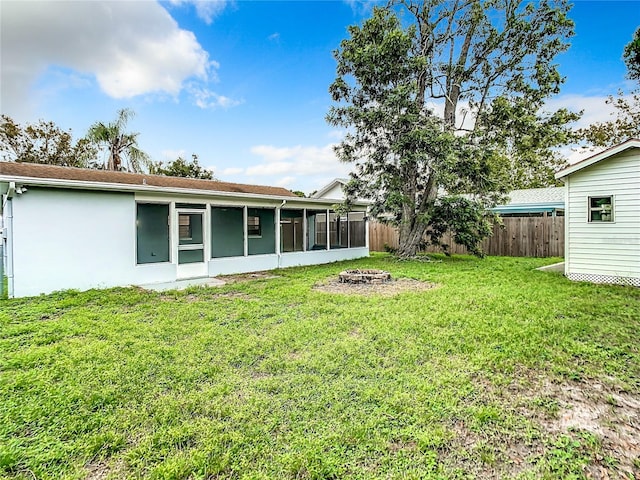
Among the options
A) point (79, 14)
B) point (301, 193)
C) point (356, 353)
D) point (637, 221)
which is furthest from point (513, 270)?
point (301, 193)

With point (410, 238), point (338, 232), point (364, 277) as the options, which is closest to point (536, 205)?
point (410, 238)

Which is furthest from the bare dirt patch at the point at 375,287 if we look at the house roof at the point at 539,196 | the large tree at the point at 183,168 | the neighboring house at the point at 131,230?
the large tree at the point at 183,168

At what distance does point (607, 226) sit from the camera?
766cm

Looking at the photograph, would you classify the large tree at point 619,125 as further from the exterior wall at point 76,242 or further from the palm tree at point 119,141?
the palm tree at point 119,141

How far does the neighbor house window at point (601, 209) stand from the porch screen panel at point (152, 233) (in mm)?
11306

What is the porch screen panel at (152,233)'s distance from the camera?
9383mm

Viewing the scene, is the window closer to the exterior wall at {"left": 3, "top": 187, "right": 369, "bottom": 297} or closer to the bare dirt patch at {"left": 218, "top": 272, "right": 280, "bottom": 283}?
the bare dirt patch at {"left": 218, "top": 272, "right": 280, "bottom": 283}

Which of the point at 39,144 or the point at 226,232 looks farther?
the point at 39,144

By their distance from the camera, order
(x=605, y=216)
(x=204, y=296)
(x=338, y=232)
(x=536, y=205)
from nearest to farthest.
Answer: (x=204, y=296) → (x=605, y=216) → (x=338, y=232) → (x=536, y=205)

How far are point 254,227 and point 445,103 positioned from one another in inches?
356

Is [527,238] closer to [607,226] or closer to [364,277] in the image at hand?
[607,226]

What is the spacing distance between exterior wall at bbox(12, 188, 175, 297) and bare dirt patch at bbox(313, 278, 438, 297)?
4645 mm

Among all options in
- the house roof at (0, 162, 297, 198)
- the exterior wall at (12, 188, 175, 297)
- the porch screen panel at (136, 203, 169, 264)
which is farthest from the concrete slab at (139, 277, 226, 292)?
the house roof at (0, 162, 297, 198)

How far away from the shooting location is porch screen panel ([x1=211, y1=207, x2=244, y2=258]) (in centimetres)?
1143
